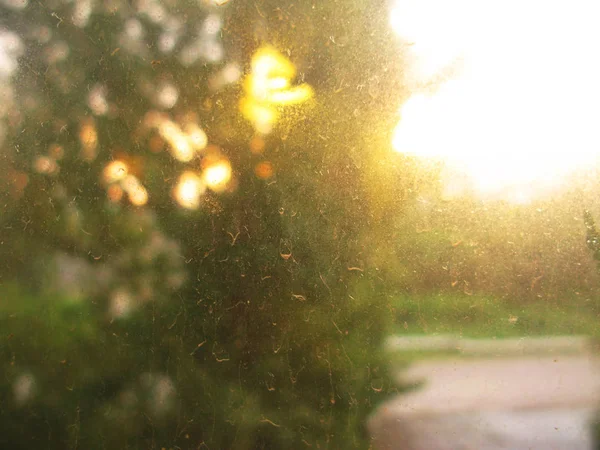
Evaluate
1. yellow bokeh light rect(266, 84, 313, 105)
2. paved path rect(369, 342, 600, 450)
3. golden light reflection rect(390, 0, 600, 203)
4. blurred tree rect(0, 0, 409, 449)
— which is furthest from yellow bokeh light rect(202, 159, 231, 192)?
paved path rect(369, 342, 600, 450)

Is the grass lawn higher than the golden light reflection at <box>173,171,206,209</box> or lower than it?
lower

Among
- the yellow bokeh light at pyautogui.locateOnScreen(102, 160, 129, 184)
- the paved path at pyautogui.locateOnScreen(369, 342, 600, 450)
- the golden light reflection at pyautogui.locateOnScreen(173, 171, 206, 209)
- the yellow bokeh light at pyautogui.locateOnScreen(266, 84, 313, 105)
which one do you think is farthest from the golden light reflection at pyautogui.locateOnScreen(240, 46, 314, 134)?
the paved path at pyautogui.locateOnScreen(369, 342, 600, 450)

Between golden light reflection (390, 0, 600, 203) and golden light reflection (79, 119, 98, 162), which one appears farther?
golden light reflection (79, 119, 98, 162)

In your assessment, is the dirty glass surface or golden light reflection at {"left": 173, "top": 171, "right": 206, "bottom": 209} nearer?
the dirty glass surface

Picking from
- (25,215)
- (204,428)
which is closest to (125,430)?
(204,428)

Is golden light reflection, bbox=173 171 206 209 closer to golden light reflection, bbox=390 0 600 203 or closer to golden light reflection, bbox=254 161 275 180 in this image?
golden light reflection, bbox=254 161 275 180

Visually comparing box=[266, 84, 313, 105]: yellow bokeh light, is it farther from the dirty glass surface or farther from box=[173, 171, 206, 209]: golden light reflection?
box=[173, 171, 206, 209]: golden light reflection

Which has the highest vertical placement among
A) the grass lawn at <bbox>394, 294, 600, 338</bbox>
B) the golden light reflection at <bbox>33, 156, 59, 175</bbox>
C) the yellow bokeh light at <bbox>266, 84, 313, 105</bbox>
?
the yellow bokeh light at <bbox>266, 84, 313, 105</bbox>

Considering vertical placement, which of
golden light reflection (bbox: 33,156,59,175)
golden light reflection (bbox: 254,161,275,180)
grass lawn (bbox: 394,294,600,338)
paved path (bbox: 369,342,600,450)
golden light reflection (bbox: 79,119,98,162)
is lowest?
paved path (bbox: 369,342,600,450)

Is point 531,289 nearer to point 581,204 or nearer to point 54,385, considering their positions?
point 581,204
